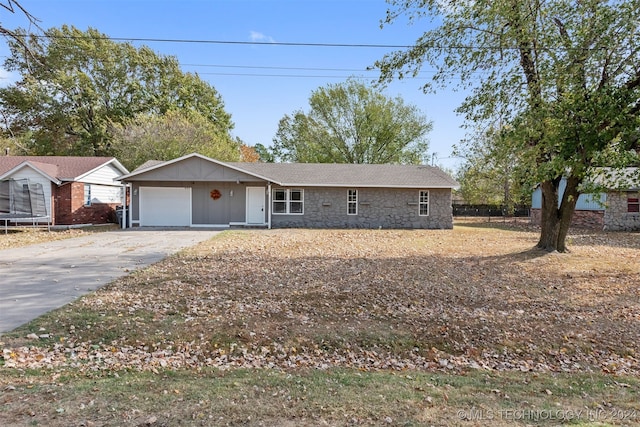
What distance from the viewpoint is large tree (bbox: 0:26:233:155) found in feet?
94.4

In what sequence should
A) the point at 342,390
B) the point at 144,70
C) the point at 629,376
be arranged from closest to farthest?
the point at 342,390 → the point at 629,376 → the point at 144,70

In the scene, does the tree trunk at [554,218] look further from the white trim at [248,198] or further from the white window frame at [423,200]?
the white trim at [248,198]

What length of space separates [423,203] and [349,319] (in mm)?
15443

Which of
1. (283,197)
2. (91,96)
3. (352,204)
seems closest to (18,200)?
(283,197)

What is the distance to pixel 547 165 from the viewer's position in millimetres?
8375

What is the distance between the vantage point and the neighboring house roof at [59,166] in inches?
666

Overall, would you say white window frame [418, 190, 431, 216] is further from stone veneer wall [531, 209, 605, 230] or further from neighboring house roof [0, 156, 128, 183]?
neighboring house roof [0, 156, 128, 183]

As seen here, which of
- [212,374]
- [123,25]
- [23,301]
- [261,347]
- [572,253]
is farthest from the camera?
[123,25]

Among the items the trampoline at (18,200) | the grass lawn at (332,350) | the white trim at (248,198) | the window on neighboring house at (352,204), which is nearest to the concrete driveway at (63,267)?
the grass lawn at (332,350)

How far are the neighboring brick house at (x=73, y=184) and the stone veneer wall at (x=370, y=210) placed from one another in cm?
907

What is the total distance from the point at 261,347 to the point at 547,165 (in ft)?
24.5

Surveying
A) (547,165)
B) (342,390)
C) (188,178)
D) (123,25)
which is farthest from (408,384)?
(188,178)

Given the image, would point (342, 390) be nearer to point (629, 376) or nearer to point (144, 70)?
point (629, 376)

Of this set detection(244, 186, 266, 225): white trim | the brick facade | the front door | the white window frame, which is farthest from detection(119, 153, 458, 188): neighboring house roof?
the brick facade
